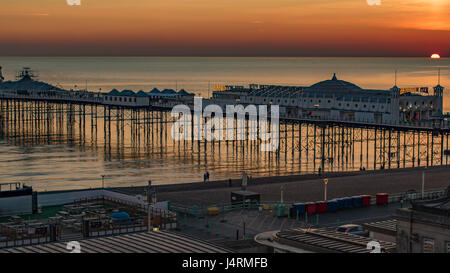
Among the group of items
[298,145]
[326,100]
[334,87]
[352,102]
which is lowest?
[298,145]

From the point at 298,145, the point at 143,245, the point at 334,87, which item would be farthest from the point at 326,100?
the point at 143,245

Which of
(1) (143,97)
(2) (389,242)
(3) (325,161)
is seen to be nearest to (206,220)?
(2) (389,242)

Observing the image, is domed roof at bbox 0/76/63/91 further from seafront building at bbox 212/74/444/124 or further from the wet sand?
the wet sand

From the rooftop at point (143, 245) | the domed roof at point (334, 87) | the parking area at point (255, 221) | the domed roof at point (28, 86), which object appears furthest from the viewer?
the domed roof at point (28, 86)

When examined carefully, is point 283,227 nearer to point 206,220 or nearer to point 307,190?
point 206,220

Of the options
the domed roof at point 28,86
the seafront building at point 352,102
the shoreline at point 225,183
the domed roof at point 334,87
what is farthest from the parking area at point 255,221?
the domed roof at point 28,86

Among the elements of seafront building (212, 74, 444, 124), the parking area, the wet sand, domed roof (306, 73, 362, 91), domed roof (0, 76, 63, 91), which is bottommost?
the parking area

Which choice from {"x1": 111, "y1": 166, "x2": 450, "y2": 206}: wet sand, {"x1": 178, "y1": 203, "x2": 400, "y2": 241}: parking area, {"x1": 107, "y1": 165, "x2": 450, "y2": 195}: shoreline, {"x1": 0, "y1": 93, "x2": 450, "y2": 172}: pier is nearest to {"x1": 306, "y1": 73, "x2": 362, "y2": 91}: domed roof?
{"x1": 0, "y1": 93, "x2": 450, "y2": 172}: pier

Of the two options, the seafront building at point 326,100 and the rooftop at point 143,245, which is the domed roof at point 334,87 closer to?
the seafront building at point 326,100

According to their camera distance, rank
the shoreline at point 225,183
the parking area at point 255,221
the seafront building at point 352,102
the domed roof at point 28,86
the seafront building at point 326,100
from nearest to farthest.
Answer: the parking area at point 255,221
the shoreline at point 225,183
the seafront building at point 352,102
the seafront building at point 326,100
the domed roof at point 28,86

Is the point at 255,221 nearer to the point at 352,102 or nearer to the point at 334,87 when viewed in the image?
the point at 352,102

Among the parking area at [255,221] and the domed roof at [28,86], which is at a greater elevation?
the domed roof at [28,86]
